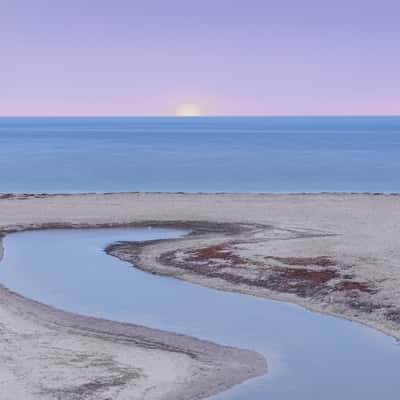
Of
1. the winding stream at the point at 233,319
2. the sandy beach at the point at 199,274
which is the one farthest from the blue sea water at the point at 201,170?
the winding stream at the point at 233,319

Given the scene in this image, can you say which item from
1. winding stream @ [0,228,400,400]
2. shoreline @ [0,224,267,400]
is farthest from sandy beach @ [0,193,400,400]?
winding stream @ [0,228,400,400]

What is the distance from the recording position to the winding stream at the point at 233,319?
23.1m

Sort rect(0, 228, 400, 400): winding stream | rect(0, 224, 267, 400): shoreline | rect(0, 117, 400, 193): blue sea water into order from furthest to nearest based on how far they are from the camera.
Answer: rect(0, 117, 400, 193): blue sea water
rect(0, 228, 400, 400): winding stream
rect(0, 224, 267, 400): shoreline

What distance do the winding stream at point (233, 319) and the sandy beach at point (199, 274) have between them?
871mm

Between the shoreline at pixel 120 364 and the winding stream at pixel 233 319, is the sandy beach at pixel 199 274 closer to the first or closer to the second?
the shoreline at pixel 120 364

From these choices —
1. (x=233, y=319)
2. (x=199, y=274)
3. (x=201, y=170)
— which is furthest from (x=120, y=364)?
(x=201, y=170)

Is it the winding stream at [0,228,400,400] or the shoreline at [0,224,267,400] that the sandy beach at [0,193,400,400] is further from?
the winding stream at [0,228,400,400]

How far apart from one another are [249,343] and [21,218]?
2878cm

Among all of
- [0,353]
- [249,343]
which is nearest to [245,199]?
[249,343]

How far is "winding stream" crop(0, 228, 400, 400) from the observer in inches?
909

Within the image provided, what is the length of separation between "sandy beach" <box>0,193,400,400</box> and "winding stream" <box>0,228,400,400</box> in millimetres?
871

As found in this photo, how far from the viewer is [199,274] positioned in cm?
3662

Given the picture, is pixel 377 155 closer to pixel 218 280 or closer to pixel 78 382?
pixel 218 280

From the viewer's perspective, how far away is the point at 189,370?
2367 centimetres
